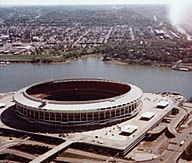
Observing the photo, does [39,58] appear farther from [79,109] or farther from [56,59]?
[79,109]

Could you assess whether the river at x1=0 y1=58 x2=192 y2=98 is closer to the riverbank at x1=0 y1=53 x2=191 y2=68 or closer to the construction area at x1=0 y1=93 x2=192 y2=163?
the riverbank at x1=0 y1=53 x2=191 y2=68

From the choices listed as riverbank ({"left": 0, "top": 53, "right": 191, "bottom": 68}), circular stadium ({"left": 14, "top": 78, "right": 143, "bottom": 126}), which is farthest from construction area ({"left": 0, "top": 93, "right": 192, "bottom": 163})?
riverbank ({"left": 0, "top": 53, "right": 191, "bottom": 68})

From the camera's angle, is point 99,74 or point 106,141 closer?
point 106,141

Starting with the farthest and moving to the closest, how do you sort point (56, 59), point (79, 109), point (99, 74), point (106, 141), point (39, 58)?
point (39, 58)
point (56, 59)
point (99, 74)
point (79, 109)
point (106, 141)

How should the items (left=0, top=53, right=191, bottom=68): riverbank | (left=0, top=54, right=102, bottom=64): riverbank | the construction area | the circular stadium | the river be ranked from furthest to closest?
(left=0, top=54, right=102, bottom=64): riverbank
(left=0, top=53, right=191, bottom=68): riverbank
the river
the circular stadium
the construction area

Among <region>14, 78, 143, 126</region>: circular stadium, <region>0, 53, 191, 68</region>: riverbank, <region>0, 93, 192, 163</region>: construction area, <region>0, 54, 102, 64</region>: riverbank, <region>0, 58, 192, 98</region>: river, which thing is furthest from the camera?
<region>0, 54, 102, 64</region>: riverbank

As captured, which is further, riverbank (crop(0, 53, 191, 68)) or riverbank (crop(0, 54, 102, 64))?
riverbank (crop(0, 54, 102, 64))

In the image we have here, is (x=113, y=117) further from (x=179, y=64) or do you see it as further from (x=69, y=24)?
(x=69, y=24)

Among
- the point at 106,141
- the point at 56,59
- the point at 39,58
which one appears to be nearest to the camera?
the point at 106,141

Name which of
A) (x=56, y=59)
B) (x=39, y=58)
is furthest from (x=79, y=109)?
(x=39, y=58)

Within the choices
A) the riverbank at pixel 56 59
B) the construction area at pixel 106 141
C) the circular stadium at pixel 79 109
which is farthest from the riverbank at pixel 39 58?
the construction area at pixel 106 141
